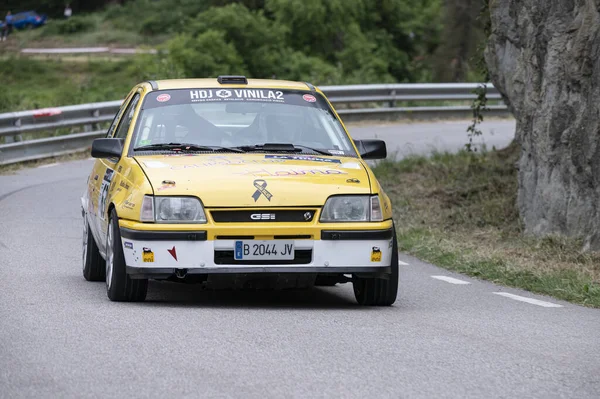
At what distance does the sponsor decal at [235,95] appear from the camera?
32.9 ft

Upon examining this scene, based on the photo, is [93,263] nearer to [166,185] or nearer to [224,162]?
[224,162]

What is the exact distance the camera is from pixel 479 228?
15.1m

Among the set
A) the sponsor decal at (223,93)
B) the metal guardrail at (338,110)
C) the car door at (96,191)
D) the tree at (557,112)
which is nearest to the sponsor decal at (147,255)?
the car door at (96,191)

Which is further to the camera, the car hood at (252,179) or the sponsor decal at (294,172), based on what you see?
the sponsor decal at (294,172)

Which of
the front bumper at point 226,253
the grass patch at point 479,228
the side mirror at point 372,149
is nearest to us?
the front bumper at point 226,253

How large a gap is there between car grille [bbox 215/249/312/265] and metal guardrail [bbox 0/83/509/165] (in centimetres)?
1309

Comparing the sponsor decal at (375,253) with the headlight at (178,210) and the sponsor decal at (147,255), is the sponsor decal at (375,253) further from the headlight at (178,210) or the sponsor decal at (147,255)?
the sponsor decal at (147,255)

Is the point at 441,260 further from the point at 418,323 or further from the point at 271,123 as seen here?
the point at 418,323

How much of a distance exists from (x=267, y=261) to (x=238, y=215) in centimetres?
35

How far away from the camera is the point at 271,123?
9891mm

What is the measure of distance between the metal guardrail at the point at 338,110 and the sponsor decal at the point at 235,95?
11568mm

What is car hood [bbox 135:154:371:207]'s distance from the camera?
28.2ft

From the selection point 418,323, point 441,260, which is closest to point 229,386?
point 418,323

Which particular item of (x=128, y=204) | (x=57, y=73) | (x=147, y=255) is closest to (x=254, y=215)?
(x=147, y=255)
